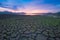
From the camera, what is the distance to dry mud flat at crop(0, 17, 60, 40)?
1.28 meters

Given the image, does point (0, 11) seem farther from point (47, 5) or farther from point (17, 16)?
point (47, 5)

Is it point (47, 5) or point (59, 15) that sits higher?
point (47, 5)

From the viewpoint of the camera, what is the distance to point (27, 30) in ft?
4.36

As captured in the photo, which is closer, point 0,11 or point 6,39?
point 6,39

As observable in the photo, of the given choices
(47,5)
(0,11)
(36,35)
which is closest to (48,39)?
(36,35)

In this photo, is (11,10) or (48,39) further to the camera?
(11,10)

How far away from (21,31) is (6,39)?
0.20 m

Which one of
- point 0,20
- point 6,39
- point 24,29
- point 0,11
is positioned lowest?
point 6,39

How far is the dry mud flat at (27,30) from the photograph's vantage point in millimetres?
1278

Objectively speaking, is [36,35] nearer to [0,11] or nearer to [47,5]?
[47,5]

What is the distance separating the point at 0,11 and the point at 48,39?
676 millimetres

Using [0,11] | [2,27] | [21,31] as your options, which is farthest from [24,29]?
[0,11]

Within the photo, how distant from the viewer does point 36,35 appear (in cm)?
130

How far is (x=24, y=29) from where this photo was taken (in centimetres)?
133
